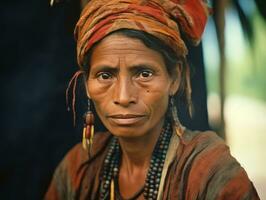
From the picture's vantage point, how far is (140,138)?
1.67 metres

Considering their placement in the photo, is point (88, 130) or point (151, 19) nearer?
point (151, 19)

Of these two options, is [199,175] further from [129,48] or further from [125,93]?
[129,48]

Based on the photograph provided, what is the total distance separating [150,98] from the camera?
162 centimetres

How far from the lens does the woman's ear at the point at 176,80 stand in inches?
64.7

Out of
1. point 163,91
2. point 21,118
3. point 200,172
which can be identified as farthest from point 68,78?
point 200,172

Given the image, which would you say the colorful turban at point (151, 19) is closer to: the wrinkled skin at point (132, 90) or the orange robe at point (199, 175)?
the wrinkled skin at point (132, 90)

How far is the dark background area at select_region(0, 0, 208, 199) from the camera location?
5.75 ft

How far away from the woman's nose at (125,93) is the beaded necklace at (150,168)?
5.6 inches

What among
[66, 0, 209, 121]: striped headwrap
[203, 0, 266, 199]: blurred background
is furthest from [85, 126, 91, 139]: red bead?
[203, 0, 266, 199]: blurred background

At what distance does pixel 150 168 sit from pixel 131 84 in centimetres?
26

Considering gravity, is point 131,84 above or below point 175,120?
above

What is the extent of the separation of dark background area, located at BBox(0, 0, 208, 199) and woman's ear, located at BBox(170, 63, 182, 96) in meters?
0.30

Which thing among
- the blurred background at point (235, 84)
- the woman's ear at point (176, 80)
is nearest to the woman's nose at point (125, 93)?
the woman's ear at point (176, 80)

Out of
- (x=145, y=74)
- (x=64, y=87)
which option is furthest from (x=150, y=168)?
(x=64, y=87)
